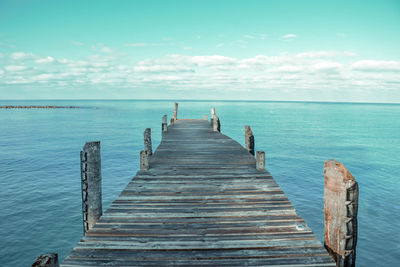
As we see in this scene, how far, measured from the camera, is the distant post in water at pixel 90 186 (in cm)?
734

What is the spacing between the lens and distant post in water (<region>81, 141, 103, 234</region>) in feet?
24.1

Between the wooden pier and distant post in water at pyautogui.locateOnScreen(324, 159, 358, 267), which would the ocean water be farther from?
distant post in water at pyautogui.locateOnScreen(324, 159, 358, 267)

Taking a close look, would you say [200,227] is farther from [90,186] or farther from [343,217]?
[90,186]

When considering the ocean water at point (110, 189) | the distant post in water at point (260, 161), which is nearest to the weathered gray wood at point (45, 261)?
the distant post in water at point (260, 161)

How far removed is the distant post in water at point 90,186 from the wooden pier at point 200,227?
73 cm

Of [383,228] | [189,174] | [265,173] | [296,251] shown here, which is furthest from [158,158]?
[383,228]

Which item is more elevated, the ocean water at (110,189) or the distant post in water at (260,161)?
the distant post in water at (260,161)

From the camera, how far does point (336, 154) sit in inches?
1325

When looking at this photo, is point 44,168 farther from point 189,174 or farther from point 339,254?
point 339,254

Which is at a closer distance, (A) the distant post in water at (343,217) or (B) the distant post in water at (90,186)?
(A) the distant post in water at (343,217)

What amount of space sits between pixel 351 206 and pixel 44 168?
82.4ft

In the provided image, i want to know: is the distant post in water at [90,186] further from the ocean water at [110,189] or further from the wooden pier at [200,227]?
the ocean water at [110,189]

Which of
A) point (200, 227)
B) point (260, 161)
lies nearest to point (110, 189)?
point (260, 161)

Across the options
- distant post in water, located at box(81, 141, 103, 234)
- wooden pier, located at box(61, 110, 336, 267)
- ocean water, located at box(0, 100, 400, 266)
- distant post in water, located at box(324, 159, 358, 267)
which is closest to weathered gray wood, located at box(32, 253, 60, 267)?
wooden pier, located at box(61, 110, 336, 267)
